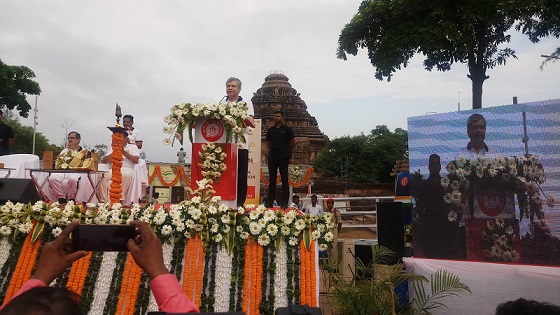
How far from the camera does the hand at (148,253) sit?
1822mm

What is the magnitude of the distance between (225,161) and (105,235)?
3.97m

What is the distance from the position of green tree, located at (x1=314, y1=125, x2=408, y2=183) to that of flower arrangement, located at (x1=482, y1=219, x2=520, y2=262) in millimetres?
28913

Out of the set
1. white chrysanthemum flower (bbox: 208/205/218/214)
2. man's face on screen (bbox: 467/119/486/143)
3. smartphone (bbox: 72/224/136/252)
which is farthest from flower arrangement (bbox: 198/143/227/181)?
smartphone (bbox: 72/224/136/252)

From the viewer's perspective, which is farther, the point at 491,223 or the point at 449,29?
the point at 449,29

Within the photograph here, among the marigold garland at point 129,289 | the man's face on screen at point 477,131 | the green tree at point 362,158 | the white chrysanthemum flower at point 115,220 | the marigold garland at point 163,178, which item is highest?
the green tree at point 362,158

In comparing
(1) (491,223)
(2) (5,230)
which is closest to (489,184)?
(1) (491,223)

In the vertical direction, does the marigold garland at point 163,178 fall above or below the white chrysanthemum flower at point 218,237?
above

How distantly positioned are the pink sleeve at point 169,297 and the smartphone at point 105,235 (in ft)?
1.07

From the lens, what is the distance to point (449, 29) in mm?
12234

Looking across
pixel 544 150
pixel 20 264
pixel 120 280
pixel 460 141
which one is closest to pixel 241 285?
pixel 120 280

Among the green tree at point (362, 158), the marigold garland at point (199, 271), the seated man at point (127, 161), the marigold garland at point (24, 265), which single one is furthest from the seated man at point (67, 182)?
the green tree at point (362, 158)

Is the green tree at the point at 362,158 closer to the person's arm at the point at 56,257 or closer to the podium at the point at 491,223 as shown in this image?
the podium at the point at 491,223

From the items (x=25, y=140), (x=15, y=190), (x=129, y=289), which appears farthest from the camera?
(x=25, y=140)

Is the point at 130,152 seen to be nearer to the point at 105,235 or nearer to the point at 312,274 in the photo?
the point at 312,274
